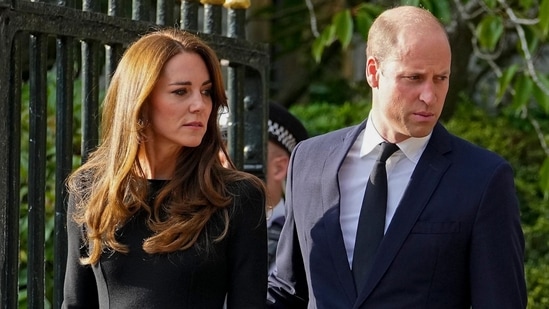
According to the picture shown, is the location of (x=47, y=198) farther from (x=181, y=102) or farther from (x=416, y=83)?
(x=416, y=83)

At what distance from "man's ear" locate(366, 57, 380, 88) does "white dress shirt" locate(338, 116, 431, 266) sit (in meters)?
0.14

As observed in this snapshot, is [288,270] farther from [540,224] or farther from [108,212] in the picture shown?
[540,224]

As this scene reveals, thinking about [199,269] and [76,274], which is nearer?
[199,269]

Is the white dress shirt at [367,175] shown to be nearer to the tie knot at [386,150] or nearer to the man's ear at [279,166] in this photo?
the tie knot at [386,150]

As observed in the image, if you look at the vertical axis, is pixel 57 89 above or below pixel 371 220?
above

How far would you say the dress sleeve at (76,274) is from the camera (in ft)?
12.1

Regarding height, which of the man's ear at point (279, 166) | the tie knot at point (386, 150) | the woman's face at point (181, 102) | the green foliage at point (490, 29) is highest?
the green foliage at point (490, 29)

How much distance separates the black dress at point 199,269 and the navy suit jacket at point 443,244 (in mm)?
202

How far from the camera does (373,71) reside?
363cm

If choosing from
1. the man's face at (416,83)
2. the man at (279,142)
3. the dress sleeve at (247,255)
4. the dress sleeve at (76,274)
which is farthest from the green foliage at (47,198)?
the man's face at (416,83)

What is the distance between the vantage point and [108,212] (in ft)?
11.9

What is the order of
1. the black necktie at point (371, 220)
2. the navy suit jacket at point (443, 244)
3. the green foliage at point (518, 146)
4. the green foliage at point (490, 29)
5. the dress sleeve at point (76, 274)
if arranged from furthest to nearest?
1. the green foliage at point (518, 146)
2. the green foliage at point (490, 29)
3. the dress sleeve at point (76, 274)
4. the black necktie at point (371, 220)
5. the navy suit jacket at point (443, 244)

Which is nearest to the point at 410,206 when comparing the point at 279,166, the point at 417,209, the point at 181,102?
the point at 417,209

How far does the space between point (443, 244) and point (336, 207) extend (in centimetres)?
36
